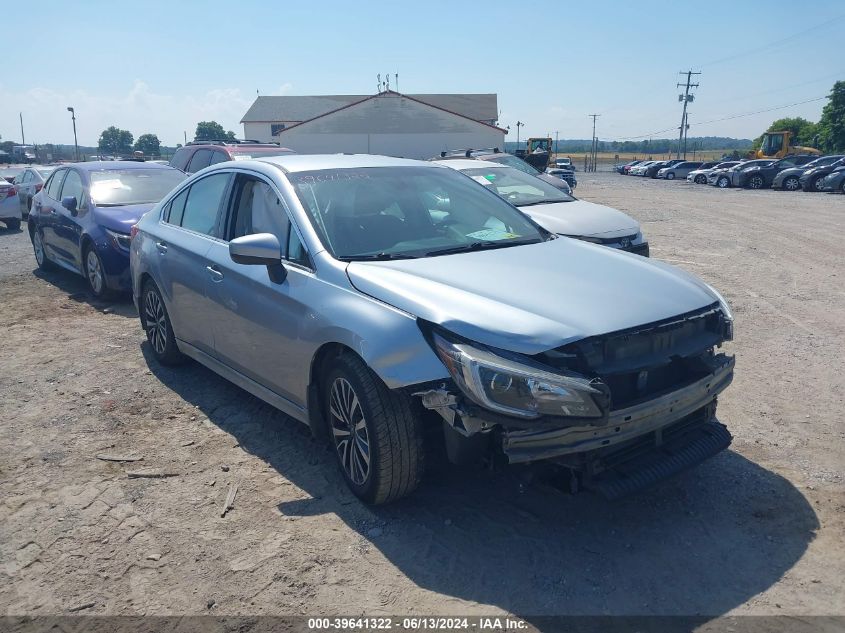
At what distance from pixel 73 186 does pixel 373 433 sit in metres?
7.74

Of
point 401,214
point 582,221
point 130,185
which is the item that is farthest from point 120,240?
point 582,221

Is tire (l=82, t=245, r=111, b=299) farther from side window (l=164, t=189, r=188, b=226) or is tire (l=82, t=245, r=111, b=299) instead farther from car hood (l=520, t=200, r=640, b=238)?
car hood (l=520, t=200, r=640, b=238)

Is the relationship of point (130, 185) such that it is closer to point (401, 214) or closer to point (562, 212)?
point (562, 212)

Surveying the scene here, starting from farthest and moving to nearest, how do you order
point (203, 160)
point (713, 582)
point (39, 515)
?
point (203, 160)
point (39, 515)
point (713, 582)

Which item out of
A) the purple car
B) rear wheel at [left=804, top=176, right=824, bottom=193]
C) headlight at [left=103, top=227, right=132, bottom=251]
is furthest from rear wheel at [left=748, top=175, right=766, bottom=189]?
headlight at [left=103, top=227, right=132, bottom=251]

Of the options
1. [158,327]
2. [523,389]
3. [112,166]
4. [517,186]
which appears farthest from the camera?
[517,186]

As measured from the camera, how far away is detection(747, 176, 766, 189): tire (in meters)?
34.4

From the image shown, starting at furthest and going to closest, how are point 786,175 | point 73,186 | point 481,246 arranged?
point 786,175, point 73,186, point 481,246

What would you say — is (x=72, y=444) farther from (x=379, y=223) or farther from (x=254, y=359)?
(x=379, y=223)

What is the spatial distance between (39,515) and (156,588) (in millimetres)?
1066

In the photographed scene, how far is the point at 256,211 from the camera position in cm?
444

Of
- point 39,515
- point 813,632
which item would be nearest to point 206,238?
point 39,515

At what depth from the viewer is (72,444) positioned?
447cm

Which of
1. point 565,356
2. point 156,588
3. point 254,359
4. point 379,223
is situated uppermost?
point 379,223
